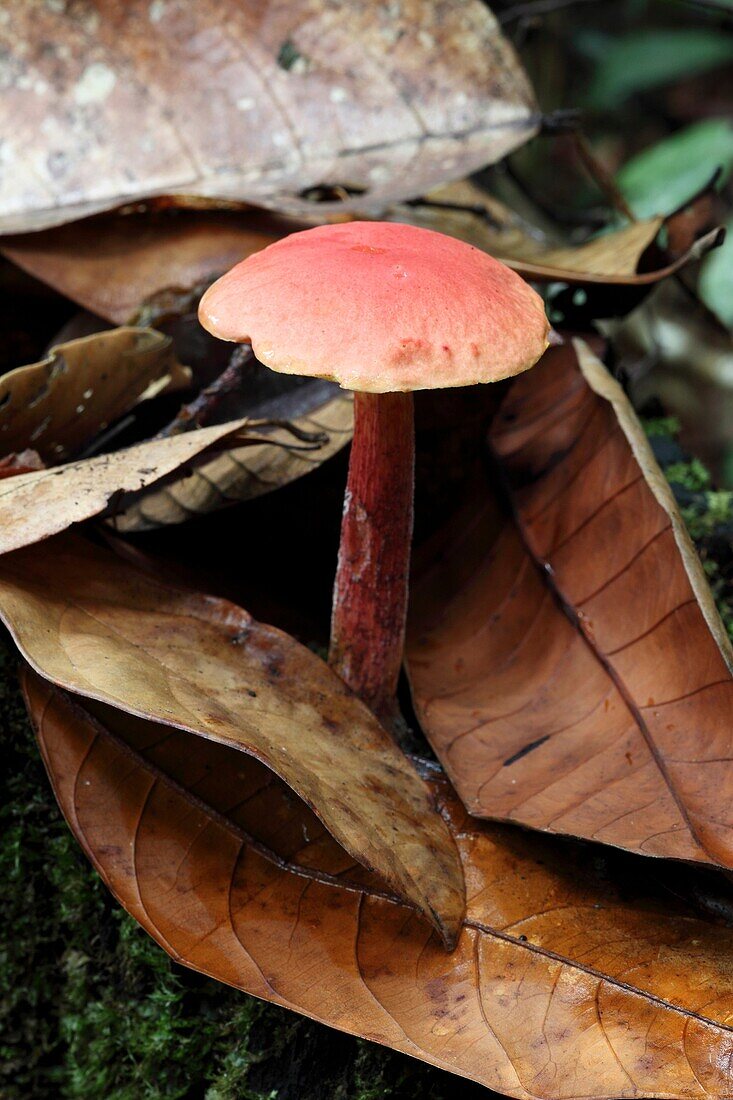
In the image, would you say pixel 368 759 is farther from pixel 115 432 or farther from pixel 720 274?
pixel 720 274

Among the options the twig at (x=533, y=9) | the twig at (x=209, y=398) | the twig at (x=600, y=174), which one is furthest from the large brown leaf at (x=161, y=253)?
the twig at (x=533, y=9)

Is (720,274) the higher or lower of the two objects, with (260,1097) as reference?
lower

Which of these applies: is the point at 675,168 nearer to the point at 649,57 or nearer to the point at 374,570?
the point at 649,57

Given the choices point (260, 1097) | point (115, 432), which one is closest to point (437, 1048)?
point (260, 1097)

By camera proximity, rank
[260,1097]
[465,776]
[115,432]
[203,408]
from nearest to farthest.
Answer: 1. [260,1097]
2. [465,776]
3. [203,408]
4. [115,432]

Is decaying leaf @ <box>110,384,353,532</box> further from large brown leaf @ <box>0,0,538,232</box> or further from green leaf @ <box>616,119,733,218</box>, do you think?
green leaf @ <box>616,119,733,218</box>

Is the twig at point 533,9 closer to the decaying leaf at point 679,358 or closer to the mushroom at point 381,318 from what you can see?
the decaying leaf at point 679,358
